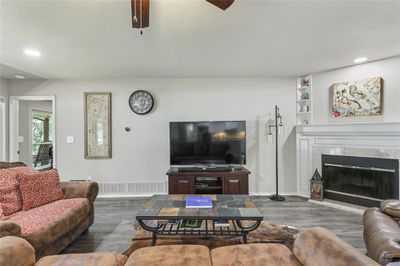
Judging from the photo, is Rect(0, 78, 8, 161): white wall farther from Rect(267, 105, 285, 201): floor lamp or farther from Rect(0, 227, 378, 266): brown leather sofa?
Rect(267, 105, 285, 201): floor lamp

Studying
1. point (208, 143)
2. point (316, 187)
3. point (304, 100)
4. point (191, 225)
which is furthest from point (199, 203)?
point (304, 100)

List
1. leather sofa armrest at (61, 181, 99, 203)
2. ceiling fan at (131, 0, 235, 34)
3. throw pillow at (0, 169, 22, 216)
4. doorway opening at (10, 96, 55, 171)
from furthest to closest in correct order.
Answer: doorway opening at (10, 96, 55, 171) < leather sofa armrest at (61, 181, 99, 203) < throw pillow at (0, 169, 22, 216) < ceiling fan at (131, 0, 235, 34)

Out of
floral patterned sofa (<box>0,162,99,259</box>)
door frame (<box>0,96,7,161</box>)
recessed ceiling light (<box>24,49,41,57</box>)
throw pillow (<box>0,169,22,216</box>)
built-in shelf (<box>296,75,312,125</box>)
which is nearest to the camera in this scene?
floral patterned sofa (<box>0,162,99,259</box>)

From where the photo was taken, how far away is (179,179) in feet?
13.1

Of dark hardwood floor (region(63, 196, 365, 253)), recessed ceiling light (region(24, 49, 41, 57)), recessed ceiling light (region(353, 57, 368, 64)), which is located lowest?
dark hardwood floor (region(63, 196, 365, 253))

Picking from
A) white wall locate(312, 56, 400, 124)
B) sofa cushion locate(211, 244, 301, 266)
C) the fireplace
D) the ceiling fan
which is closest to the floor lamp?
white wall locate(312, 56, 400, 124)

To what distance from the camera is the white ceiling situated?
2.11m

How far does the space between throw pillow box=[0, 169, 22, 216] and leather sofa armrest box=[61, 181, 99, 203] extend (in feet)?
1.76

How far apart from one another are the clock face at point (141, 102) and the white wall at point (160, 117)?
0.36ft

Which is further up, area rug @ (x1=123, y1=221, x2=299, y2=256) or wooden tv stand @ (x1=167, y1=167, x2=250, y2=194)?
wooden tv stand @ (x1=167, y1=167, x2=250, y2=194)

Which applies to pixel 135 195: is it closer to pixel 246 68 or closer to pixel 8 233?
pixel 8 233

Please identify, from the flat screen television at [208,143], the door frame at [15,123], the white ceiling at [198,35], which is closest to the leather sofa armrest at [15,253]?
the white ceiling at [198,35]

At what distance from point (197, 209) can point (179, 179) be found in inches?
66.8

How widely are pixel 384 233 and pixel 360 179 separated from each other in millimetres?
2507
